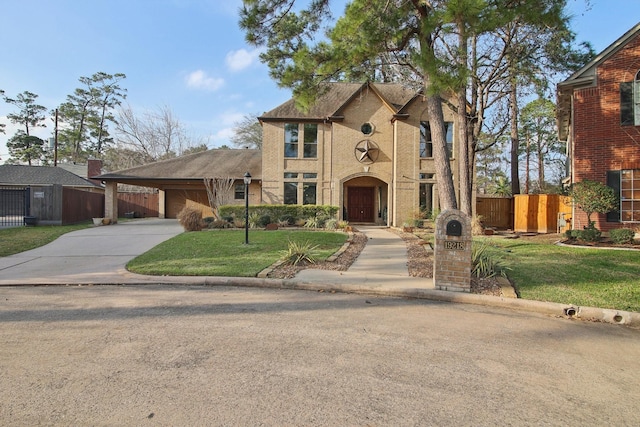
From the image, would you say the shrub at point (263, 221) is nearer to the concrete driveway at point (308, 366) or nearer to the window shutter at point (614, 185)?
the concrete driveway at point (308, 366)

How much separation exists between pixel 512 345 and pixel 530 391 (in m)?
1.09

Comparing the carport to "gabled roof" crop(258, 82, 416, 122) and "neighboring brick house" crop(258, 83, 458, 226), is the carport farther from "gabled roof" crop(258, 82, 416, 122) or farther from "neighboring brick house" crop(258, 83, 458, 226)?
"gabled roof" crop(258, 82, 416, 122)

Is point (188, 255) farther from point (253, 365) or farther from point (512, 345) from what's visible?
point (512, 345)

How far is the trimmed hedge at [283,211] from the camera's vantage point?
57.1 ft

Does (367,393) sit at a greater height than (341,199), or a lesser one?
lesser

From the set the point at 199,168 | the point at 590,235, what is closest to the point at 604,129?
the point at 590,235

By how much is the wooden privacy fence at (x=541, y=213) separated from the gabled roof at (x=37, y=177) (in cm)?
2840

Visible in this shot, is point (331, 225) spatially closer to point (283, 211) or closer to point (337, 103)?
point (283, 211)

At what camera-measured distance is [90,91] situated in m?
42.6

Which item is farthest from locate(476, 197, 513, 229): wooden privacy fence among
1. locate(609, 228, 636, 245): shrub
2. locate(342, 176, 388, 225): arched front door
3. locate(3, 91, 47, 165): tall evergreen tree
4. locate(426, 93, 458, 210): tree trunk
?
locate(3, 91, 47, 165): tall evergreen tree

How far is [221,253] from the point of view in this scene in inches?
380

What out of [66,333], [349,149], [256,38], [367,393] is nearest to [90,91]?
[349,149]

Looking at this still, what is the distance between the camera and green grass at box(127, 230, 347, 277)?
25.4 ft

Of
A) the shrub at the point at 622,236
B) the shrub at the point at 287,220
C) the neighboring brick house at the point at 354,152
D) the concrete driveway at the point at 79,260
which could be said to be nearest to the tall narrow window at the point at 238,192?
the neighboring brick house at the point at 354,152
